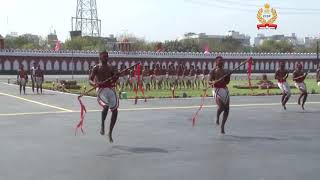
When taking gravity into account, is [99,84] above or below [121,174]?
above

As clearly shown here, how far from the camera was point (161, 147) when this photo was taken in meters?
11.9

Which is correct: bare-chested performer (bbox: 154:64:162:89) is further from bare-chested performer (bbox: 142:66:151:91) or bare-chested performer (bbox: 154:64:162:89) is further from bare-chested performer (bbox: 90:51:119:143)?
bare-chested performer (bbox: 90:51:119:143)

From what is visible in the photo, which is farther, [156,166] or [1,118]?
[1,118]

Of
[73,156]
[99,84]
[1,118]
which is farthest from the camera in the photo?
[1,118]

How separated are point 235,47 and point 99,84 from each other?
119 meters

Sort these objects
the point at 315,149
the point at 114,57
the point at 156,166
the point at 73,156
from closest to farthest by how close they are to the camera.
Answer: the point at 156,166 → the point at 73,156 → the point at 315,149 → the point at 114,57

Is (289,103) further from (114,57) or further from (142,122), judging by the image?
(114,57)

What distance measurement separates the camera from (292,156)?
10.9m

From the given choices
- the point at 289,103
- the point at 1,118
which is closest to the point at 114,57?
the point at 289,103

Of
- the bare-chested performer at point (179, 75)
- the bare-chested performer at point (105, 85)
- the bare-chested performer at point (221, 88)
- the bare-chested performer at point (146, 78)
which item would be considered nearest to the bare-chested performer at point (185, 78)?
the bare-chested performer at point (179, 75)

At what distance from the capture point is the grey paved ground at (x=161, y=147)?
925 centimetres

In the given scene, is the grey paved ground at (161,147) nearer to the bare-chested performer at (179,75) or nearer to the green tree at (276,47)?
the bare-chested performer at (179,75)

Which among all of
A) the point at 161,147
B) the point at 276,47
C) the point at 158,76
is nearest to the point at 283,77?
the point at 161,147

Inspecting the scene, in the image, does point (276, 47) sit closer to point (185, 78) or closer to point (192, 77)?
point (192, 77)
